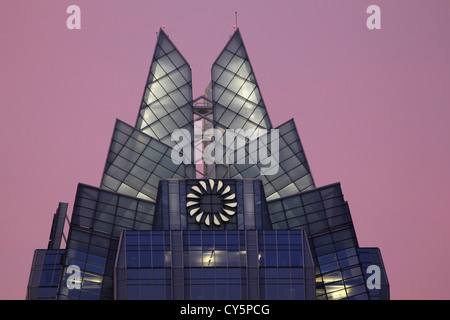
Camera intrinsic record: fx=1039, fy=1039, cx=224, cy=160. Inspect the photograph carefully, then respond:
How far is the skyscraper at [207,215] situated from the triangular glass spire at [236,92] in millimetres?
163

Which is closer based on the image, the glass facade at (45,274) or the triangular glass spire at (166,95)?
the glass facade at (45,274)

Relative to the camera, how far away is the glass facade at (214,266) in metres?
127

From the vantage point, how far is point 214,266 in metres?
129

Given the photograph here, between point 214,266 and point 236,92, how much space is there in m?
47.2

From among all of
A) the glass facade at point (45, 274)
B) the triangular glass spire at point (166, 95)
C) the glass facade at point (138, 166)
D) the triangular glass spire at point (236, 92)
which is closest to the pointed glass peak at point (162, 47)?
the triangular glass spire at point (166, 95)

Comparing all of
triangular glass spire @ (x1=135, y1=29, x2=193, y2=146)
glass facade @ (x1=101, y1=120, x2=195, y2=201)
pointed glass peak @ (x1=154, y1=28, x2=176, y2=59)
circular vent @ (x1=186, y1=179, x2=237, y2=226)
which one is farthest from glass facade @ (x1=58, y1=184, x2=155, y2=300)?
pointed glass peak @ (x1=154, y1=28, x2=176, y2=59)

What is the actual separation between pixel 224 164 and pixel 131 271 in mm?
37535

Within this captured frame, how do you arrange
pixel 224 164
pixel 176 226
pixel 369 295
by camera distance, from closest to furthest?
pixel 176 226, pixel 369 295, pixel 224 164

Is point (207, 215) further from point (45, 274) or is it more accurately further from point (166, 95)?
point (166, 95)

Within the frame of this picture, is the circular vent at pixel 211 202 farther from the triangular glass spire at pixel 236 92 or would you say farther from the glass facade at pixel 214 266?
the triangular glass spire at pixel 236 92

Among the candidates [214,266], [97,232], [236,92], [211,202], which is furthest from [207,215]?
[236,92]
